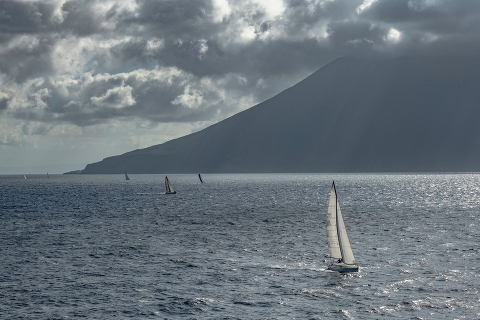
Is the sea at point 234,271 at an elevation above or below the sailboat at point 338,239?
below

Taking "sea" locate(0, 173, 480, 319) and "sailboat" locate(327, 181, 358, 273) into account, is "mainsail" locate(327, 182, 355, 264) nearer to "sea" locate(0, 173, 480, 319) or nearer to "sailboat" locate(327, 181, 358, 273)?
"sailboat" locate(327, 181, 358, 273)

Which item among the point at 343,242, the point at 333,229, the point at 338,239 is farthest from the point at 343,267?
the point at 333,229

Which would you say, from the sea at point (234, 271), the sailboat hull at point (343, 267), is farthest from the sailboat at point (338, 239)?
the sea at point (234, 271)

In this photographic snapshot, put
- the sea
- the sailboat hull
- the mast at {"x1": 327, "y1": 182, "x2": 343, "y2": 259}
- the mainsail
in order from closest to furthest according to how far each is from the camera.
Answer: the sea → the sailboat hull → the mast at {"x1": 327, "y1": 182, "x2": 343, "y2": 259} → the mainsail

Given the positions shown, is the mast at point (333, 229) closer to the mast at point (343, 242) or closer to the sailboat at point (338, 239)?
the sailboat at point (338, 239)

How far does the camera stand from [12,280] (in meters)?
54.7

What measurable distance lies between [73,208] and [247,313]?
112059mm

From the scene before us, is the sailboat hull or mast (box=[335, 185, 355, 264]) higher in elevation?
mast (box=[335, 185, 355, 264])

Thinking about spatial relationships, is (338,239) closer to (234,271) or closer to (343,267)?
(343,267)

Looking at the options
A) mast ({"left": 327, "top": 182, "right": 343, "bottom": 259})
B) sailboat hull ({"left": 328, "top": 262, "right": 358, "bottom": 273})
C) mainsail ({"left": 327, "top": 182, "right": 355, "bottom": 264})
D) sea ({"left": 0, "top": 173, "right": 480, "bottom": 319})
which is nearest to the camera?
sea ({"left": 0, "top": 173, "right": 480, "bottom": 319})

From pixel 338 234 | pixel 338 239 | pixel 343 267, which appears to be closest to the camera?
pixel 343 267

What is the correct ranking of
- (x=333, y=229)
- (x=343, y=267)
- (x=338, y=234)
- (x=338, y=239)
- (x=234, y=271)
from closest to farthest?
(x=343, y=267) → (x=338, y=234) → (x=333, y=229) → (x=338, y=239) → (x=234, y=271)

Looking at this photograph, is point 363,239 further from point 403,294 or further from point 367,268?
point 403,294

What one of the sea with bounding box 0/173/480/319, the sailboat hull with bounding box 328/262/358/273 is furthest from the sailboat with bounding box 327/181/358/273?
the sea with bounding box 0/173/480/319
